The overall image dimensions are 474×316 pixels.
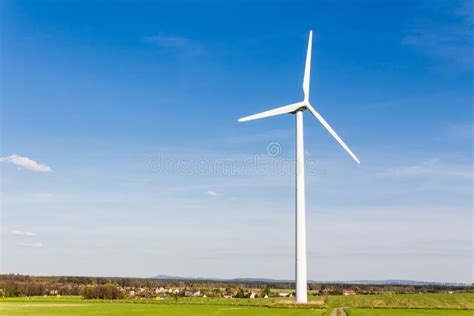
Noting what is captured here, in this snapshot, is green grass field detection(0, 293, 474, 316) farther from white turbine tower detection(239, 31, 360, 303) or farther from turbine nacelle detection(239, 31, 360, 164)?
turbine nacelle detection(239, 31, 360, 164)

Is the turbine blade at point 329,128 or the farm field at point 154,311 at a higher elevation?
the turbine blade at point 329,128

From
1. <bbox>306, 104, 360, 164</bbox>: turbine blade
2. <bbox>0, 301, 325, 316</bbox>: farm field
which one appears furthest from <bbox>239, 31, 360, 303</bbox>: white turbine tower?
<bbox>0, 301, 325, 316</bbox>: farm field

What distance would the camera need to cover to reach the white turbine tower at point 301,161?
64250mm

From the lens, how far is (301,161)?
6681 centimetres

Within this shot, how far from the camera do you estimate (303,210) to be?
65312mm

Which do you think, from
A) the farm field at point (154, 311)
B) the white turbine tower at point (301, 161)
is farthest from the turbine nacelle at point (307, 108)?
the farm field at point (154, 311)

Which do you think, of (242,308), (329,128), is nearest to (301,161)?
(329,128)

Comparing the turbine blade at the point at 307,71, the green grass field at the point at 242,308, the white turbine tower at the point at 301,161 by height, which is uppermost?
the turbine blade at the point at 307,71

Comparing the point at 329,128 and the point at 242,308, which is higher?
the point at 329,128

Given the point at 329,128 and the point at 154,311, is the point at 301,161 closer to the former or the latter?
the point at 329,128

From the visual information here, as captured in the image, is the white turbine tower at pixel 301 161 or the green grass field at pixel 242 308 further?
the green grass field at pixel 242 308

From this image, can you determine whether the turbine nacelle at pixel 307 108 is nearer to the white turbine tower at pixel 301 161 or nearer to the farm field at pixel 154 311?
the white turbine tower at pixel 301 161

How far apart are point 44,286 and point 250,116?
413 ft

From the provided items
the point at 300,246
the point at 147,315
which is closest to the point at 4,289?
the point at 147,315
